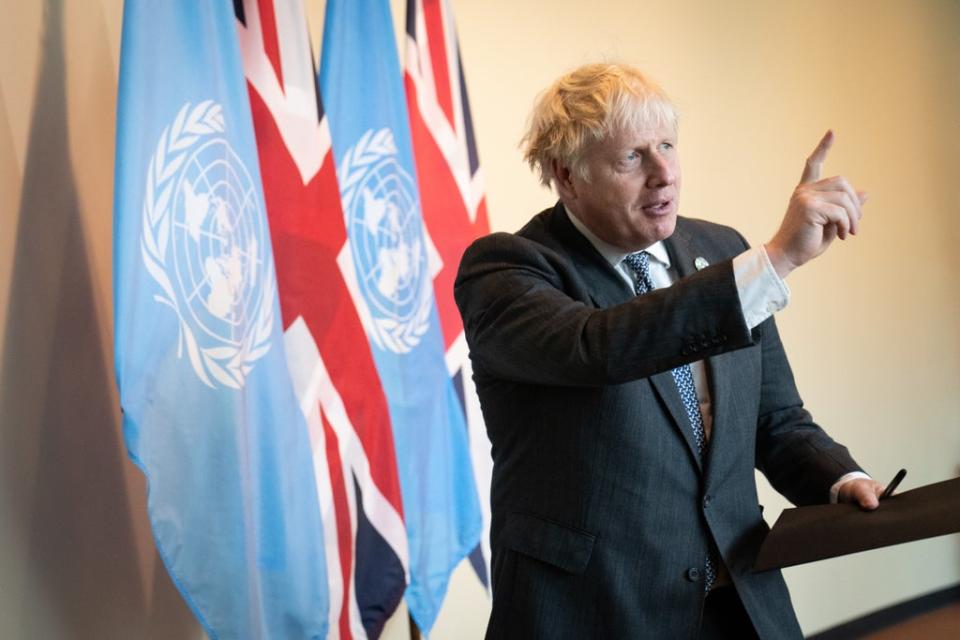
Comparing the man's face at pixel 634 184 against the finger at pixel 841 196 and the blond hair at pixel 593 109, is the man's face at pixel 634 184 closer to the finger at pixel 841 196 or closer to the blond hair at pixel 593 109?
the blond hair at pixel 593 109

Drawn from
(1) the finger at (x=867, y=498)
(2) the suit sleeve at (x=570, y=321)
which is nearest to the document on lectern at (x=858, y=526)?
(1) the finger at (x=867, y=498)

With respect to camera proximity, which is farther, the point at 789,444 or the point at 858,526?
the point at 789,444

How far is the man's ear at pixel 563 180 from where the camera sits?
1.68 meters

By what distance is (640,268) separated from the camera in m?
1.69

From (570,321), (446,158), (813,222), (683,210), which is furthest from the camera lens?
(683,210)

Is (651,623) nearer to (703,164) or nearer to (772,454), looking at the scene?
(772,454)

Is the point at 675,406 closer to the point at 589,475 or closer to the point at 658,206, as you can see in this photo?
the point at 589,475

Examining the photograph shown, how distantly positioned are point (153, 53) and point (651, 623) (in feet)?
5.13

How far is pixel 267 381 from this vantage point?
2426 millimetres

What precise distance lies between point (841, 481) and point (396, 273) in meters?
1.47

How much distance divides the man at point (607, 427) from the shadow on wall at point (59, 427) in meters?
1.17

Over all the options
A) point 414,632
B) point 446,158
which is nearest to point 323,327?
point 446,158

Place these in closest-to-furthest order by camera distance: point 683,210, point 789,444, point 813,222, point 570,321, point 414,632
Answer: point 813,222
point 570,321
point 789,444
point 414,632
point 683,210

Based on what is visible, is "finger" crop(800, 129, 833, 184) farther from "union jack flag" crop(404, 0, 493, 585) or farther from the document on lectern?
"union jack flag" crop(404, 0, 493, 585)
